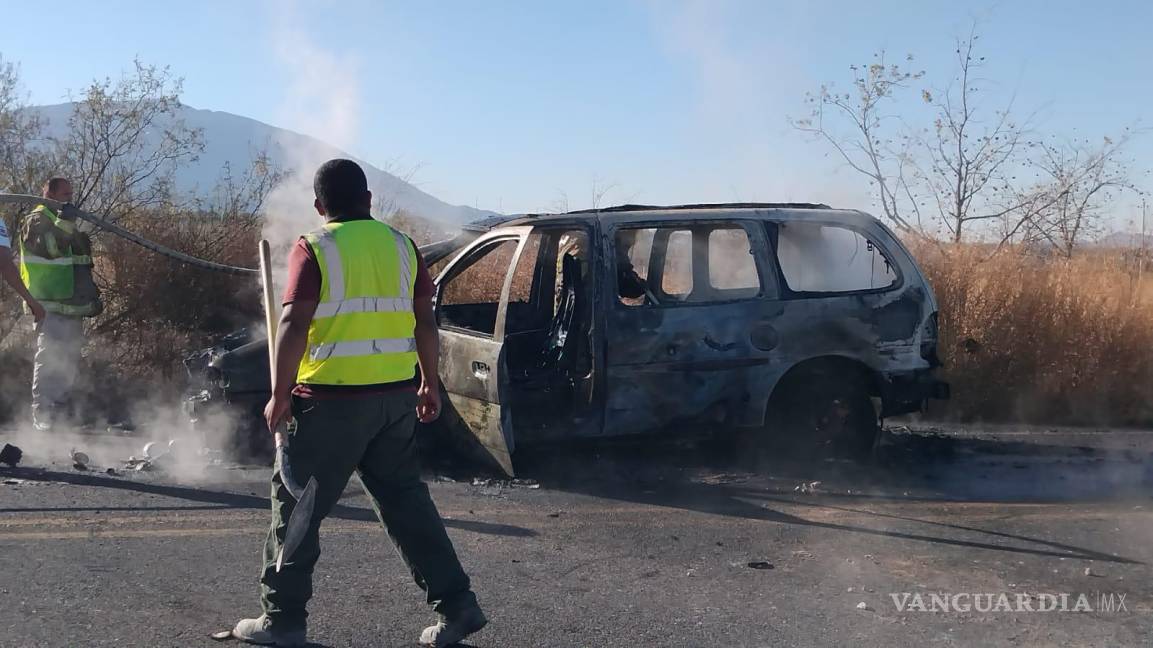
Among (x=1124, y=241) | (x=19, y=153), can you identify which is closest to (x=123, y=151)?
(x=19, y=153)

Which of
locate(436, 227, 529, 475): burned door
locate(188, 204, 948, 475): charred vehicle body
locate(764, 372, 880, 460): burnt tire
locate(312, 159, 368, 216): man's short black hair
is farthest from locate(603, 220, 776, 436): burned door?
locate(312, 159, 368, 216): man's short black hair

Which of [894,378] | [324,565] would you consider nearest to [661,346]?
[894,378]

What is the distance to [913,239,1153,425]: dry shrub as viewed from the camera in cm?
952

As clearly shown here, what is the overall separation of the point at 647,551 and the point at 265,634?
81.3 inches

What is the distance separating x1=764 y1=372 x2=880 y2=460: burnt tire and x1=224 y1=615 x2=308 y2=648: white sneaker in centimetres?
383

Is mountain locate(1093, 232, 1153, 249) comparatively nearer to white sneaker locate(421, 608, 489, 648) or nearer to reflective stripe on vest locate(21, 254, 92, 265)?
reflective stripe on vest locate(21, 254, 92, 265)

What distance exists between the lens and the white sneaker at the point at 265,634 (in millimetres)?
3893

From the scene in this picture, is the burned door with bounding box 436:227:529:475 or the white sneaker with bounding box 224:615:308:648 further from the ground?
the burned door with bounding box 436:227:529:475

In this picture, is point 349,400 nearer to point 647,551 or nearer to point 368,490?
point 368,490

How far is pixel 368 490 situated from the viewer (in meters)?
4.03

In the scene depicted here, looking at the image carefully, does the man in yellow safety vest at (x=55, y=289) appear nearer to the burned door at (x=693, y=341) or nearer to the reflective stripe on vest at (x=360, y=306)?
the burned door at (x=693, y=341)

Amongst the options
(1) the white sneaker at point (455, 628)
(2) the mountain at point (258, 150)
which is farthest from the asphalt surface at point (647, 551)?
(2) the mountain at point (258, 150)

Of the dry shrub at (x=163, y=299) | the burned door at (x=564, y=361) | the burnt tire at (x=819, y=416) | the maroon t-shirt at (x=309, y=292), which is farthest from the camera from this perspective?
the dry shrub at (x=163, y=299)

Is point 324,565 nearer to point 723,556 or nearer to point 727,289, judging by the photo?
point 723,556
